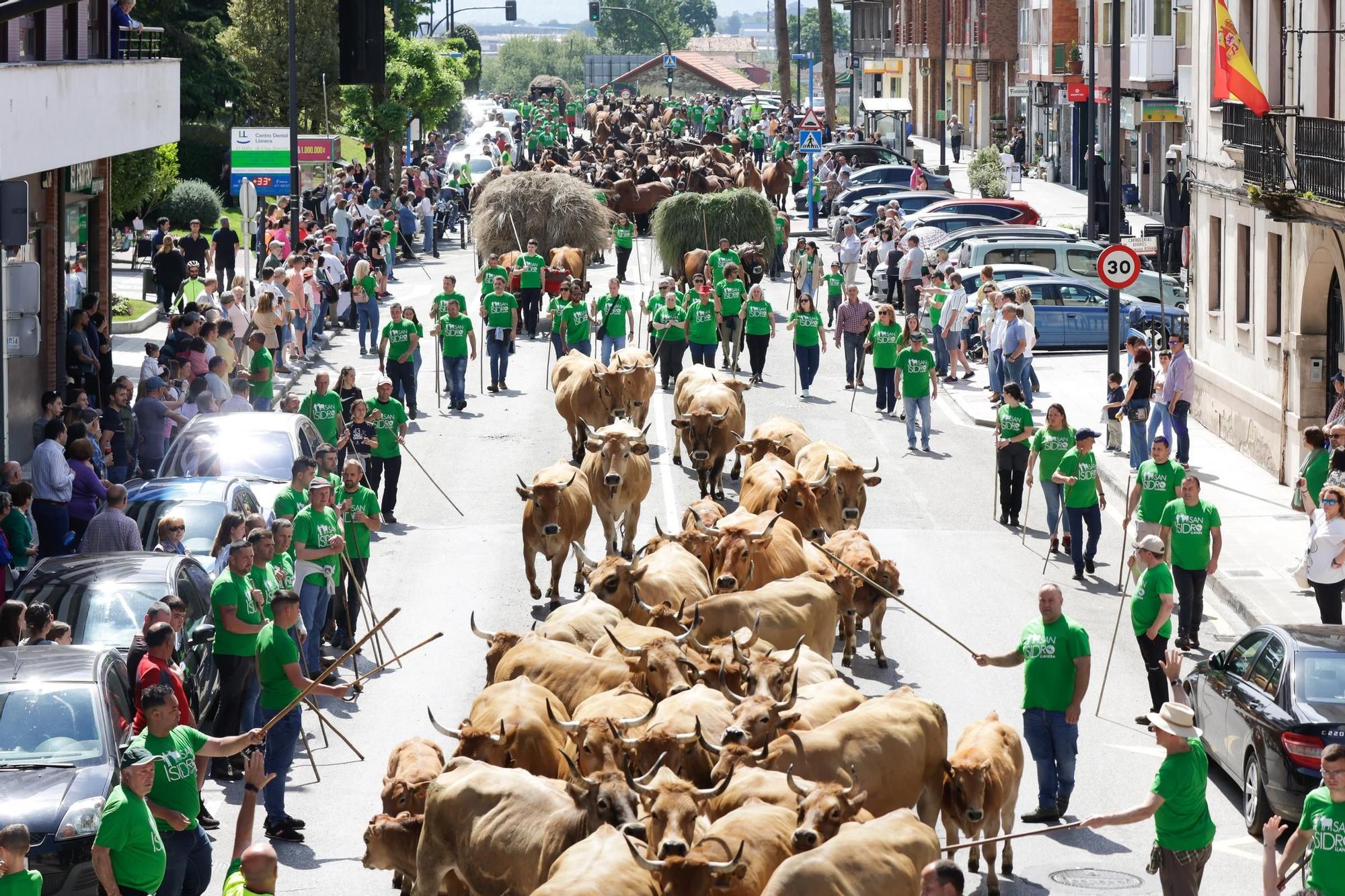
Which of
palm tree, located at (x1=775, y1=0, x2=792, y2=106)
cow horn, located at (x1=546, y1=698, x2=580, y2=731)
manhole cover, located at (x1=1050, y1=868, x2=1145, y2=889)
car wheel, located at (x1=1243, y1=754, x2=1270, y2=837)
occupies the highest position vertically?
palm tree, located at (x1=775, y1=0, x2=792, y2=106)

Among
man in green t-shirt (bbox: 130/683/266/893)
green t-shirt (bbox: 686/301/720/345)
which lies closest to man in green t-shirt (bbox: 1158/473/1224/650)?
man in green t-shirt (bbox: 130/683/266/893)

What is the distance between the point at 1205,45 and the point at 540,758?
21099mm

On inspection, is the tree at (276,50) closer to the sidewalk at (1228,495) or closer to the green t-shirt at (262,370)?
the sidewalk at (1228,495)

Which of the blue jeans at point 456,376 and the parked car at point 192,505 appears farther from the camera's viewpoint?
the blue jeans at point 456,376

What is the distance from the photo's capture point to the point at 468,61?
318 ft

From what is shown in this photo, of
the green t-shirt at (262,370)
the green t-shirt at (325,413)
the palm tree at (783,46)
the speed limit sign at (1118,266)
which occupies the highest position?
the palm tree at (783,46)

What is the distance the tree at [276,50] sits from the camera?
180ft

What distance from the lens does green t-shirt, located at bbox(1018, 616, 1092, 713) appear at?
13109 millimetres

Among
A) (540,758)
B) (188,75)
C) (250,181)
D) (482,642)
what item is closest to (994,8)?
(188,75)

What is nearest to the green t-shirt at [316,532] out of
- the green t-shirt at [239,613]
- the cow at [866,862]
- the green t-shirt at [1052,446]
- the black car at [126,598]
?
the black car at [126,598]

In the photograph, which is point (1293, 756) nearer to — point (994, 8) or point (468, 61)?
point (994, 8)

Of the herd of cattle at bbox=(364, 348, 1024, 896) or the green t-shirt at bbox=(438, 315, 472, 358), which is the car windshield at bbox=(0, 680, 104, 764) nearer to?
the herd of cattle at bbox=(364, 348, 1024, 896)

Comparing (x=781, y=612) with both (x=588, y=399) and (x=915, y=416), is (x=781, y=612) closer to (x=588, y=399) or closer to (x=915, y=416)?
(x=588, y=399)

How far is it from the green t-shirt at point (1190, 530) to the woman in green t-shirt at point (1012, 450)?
4686 millimetres
